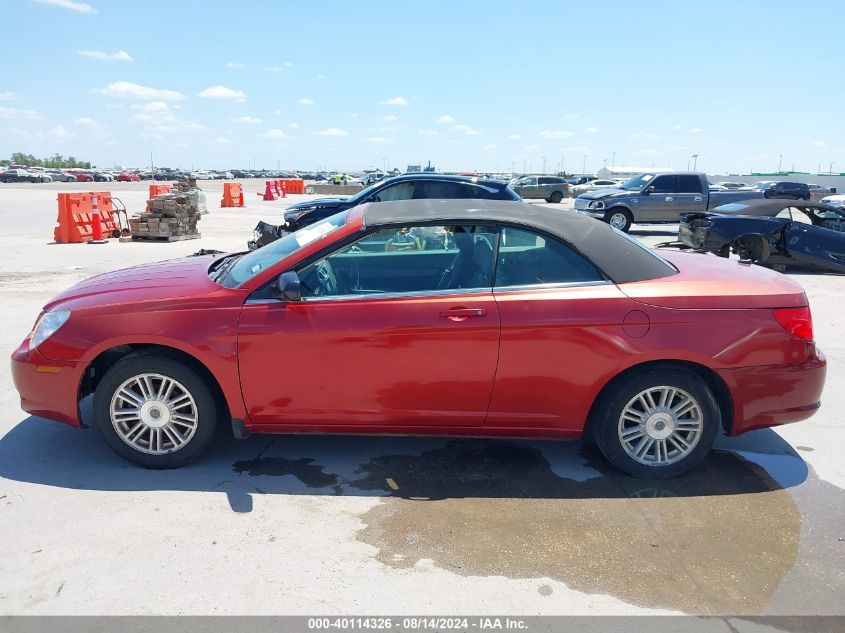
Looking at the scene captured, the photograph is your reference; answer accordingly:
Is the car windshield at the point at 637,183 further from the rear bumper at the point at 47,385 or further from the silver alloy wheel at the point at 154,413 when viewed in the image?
Answer: the rear bumper at the point at 47,385

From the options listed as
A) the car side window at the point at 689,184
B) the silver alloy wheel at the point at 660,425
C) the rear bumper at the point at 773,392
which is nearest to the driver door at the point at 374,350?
the silver alloy wheel at the point at 660,425

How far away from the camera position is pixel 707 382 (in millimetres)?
3881

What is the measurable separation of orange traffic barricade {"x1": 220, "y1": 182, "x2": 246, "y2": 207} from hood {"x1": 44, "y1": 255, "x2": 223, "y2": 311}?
2590cm

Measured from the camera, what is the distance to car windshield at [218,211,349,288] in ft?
12.8

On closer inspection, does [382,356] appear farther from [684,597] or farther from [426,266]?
[684,597]

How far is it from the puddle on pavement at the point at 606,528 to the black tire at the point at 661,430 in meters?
0.10

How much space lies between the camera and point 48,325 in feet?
12.7

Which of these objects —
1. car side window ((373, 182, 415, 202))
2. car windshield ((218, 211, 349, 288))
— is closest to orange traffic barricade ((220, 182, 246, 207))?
car side window ((373, 182, 415, 202))

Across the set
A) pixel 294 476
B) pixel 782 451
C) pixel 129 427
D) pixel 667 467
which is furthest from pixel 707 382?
pixel 129 427

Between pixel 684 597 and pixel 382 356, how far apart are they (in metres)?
1.91

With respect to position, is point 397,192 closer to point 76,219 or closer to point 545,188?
point 76,219

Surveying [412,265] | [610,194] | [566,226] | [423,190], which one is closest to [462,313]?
[412,265]

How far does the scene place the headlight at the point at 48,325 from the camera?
3.82 m

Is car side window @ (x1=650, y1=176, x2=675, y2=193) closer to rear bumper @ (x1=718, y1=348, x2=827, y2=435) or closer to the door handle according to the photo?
rear bumper @ (x1=718, y1=348, x2=827, y2=435)
